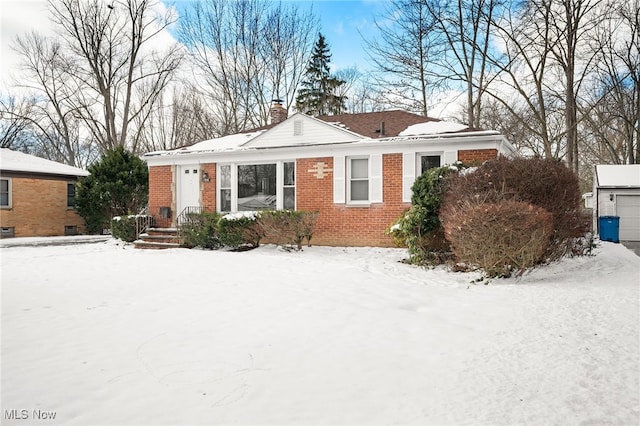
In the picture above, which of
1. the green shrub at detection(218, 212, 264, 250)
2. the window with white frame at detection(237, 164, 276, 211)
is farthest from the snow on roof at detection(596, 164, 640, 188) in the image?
the green shrub at detection(218, 212, 264, 250)

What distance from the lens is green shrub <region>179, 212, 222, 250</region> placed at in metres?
12.4

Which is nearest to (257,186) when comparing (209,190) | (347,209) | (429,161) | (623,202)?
(209,190)

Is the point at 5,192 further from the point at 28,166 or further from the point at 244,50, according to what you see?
the point at 244,50

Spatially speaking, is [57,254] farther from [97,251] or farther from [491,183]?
[491,183]

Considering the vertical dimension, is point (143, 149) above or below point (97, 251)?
above

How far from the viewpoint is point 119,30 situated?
2339cm

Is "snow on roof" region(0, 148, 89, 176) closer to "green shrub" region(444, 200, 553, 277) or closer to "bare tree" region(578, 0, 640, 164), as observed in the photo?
"green shrub" region(444, 200, 553, 277)

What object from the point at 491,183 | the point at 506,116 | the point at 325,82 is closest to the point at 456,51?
the point at 506,116

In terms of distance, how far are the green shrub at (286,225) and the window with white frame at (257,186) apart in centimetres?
169

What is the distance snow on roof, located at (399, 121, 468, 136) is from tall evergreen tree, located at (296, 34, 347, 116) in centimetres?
1596

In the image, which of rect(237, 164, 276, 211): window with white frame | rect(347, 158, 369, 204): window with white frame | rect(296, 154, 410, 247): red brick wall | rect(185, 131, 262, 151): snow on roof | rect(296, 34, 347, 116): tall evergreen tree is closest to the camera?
rect(296, 154, 410, 247): red brick wall

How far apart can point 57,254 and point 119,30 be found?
17.0m

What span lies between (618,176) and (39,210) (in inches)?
1039

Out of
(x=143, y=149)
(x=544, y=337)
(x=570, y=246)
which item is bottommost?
(x=544, y=337)
